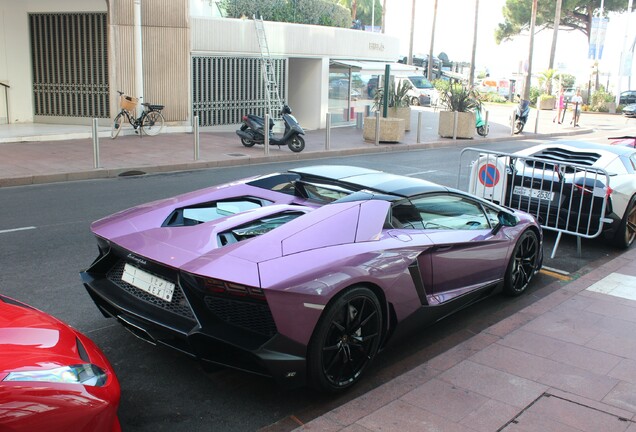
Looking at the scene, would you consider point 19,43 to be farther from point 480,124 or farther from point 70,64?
point 480,124

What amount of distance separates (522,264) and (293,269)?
3.39 metres

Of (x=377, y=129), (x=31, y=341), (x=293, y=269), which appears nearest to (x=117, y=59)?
(x=377, y=129)

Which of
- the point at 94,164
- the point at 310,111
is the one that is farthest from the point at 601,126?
the point at 94,164

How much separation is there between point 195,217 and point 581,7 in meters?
63.8

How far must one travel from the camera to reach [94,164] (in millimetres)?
13438

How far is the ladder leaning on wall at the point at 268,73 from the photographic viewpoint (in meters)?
21.8

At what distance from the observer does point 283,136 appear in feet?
58.3

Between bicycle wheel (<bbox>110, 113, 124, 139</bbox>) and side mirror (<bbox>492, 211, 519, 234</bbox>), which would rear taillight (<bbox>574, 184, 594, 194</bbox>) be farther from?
bicycle wheel (<bbox>110, 113, 124, 139</bbox>)

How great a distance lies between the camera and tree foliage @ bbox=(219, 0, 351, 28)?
23.2 m

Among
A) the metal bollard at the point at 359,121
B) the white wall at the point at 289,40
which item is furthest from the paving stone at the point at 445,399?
the metal bollard at the point at 359,121

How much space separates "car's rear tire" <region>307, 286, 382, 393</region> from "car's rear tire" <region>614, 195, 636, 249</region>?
209 inches

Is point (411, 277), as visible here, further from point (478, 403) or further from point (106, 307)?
point (106, 307)

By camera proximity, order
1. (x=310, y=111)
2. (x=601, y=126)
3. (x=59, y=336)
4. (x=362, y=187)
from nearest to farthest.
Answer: (x=59, y=336) → (x=362, y=187) → (x=310, y=111) → (x=601, y=126)

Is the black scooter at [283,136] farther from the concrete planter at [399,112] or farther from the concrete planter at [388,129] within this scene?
the concrete planter at [399,112]
